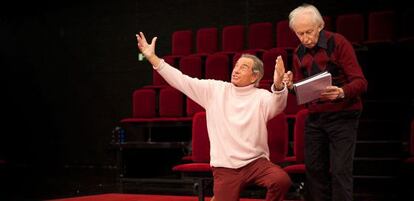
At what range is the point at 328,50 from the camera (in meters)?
2.15

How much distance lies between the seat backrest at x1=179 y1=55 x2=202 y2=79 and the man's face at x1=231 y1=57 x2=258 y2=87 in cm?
288

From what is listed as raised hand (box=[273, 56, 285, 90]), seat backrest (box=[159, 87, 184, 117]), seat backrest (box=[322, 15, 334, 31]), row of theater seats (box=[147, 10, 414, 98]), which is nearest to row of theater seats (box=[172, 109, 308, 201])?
raised hand (box=[273, 56, 285, 90])

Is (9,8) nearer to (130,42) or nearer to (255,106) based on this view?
(130,42)

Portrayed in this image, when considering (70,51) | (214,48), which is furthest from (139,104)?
(70,51)

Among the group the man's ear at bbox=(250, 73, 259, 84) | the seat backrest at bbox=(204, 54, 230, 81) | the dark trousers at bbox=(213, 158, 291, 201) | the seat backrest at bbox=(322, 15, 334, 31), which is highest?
the seat backrest at bbox=(322, 15, 334, 31)

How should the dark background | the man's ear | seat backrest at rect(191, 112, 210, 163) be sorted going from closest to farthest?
the man's ear
seat backrest at rect(191, 112, 210, 163)
the dark background

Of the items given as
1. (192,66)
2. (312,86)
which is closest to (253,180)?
(312,86)

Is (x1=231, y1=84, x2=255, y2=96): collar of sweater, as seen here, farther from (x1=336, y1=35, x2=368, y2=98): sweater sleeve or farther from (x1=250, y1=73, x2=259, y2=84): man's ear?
(x1=336, y1=35, x2=368, y2=98): sweater sleeve

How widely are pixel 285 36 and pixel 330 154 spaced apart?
340 centimetres

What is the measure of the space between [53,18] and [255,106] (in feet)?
17.3

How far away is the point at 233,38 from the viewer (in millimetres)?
5738

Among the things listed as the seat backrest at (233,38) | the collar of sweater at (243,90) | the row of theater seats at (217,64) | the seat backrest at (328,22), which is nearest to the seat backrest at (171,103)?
the row of theater seats at (217,64)

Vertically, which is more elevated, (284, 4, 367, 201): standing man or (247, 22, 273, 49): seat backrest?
(247, 22, 273, 49): seat backrest

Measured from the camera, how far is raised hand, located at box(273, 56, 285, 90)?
85.7 inches
